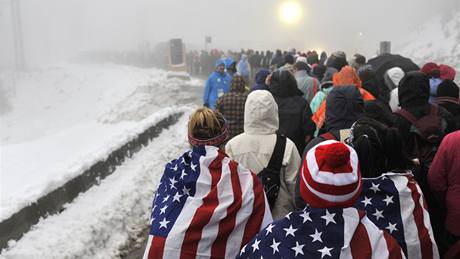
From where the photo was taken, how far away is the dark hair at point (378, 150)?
138 inches

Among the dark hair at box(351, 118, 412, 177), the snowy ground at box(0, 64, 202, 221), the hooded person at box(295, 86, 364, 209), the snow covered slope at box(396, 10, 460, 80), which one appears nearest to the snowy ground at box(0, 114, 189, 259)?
the snowy ground at box(0, 64, 202, 221)

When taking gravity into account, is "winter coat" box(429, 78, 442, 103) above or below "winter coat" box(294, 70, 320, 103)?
above

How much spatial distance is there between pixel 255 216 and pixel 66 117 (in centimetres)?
3625

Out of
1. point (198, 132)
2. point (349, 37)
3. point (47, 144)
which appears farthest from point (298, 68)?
point (349, 37)

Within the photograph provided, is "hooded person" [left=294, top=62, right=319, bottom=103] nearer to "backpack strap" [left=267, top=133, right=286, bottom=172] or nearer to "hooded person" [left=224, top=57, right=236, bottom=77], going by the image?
"hooded person" [left=224, top=57, right=236, bottom=77]

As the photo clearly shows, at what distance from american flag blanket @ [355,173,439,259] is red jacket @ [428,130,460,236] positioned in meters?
0.57

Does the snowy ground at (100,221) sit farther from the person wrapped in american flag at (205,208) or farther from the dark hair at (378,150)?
the dark hair at (378,150)

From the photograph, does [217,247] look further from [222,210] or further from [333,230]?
[333,230]

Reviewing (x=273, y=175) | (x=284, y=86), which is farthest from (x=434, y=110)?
(x=284, y=86)

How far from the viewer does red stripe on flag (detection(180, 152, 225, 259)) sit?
3566mm

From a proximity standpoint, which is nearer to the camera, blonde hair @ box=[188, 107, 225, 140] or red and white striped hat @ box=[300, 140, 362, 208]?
red and white striped hat @ box=[300, 140, 362, 208]

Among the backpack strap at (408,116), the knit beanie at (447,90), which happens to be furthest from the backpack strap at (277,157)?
the knit beanie at (447,90)

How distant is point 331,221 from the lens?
2.66m

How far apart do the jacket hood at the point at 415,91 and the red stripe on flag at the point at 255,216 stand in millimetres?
2063
